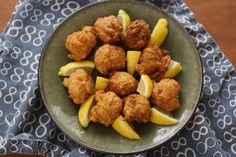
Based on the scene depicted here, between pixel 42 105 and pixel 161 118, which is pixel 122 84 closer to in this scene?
pixel 161 118

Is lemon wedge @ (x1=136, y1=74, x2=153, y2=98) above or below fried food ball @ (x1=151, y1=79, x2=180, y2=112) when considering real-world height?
above

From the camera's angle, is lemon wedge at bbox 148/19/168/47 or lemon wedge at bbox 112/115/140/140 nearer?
lemon wedge at bbox 112/115/140/140

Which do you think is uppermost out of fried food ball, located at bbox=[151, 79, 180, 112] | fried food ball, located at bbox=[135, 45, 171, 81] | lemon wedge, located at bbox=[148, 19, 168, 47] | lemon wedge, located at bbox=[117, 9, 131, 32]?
lemon wedge, located at bbox=[117, 9, 131, 32]

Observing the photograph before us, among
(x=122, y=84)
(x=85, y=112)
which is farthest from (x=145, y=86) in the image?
(x=85, y=112)

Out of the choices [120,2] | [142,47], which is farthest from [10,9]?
[142,47]

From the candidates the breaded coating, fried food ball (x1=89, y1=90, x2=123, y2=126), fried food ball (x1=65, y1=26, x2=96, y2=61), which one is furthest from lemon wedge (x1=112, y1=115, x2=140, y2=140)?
fried food ball (x1=65, y1=26, x2=96, y2=61)

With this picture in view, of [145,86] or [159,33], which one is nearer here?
[145,86]

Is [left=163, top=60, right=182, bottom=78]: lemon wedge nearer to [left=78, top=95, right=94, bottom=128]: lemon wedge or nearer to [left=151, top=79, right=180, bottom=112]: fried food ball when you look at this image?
[left=151, top=79, right=180, bottom=112]: fried food ball

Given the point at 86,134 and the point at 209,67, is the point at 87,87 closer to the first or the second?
the point at 86,134
